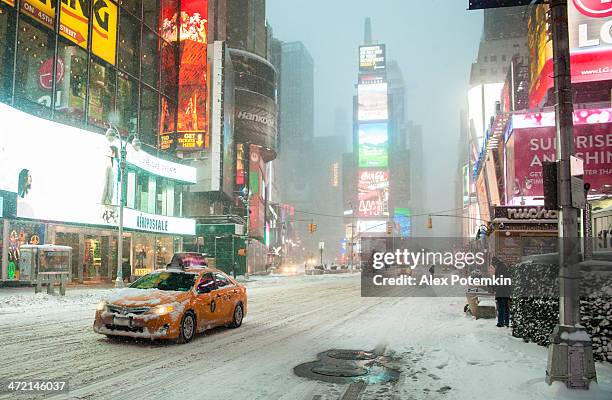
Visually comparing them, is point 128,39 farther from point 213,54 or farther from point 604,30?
point 604,30

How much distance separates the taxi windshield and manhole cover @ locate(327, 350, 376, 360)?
3.43 m

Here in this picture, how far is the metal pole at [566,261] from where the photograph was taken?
659cm

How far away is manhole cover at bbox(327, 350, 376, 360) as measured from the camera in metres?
9.21

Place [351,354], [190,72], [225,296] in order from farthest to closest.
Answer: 1. [190,72]
2. [225,296]
3. [351,354]

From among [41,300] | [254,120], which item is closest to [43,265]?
[41,300]

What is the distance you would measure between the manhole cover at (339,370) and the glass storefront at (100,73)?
27693 millimetres

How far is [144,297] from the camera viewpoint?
10133 mm

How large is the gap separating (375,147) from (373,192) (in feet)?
47.2

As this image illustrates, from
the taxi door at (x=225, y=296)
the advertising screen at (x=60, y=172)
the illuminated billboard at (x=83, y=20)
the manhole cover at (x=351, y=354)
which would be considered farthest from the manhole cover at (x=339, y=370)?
the illuminated billboard at (x=83, y=20)

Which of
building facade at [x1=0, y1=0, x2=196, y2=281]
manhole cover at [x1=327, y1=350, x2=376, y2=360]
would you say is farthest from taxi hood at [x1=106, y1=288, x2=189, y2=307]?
building facade at [x1=0, y1=0, x2=196, y2=281]

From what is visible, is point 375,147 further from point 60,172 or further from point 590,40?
point 60,172

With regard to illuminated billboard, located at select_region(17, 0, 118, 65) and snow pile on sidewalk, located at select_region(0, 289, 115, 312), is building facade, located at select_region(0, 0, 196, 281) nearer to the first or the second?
illuminated billboard, located at select_region(17, 0, 118, 65)

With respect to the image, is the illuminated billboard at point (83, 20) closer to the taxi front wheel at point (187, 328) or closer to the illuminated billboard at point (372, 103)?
the taxi front wheel at point (187, 328)

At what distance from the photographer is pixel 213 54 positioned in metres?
50.4
